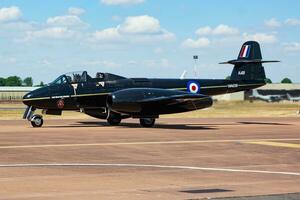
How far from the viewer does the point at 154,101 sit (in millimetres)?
28672

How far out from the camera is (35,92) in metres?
28.8

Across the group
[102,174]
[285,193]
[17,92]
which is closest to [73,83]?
[102,174]

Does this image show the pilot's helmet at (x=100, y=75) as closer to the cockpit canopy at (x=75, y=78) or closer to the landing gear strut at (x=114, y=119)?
the cockpit canopy at (x=75, y=78)

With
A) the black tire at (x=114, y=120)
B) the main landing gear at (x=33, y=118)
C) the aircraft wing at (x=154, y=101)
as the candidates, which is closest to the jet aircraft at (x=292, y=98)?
the black tire at (x=114, y=120)

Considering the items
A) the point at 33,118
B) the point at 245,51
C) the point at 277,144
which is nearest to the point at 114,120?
the point at 33,118

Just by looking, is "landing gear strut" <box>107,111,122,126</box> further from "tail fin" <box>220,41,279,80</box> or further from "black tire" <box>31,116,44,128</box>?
"tail fin" <box>220,41,279,80</box>

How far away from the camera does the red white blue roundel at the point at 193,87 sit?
32519 mm

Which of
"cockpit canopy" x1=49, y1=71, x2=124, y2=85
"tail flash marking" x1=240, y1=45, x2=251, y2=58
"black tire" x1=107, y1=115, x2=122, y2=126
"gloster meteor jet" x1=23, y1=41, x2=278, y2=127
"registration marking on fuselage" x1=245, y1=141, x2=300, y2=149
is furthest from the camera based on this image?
"tail flash marking" x1=240, y1=45, x2=251, y2=58

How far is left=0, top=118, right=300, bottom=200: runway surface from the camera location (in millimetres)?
10578

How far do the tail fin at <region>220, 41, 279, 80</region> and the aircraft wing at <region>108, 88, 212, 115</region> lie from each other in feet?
24.1

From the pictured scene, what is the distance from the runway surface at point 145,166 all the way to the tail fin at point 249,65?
12.4 meters

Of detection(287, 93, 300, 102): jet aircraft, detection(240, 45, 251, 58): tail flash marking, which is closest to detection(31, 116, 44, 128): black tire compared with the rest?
detection(240, 45, 251, 58): tail flash marking

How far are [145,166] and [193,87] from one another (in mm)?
18797

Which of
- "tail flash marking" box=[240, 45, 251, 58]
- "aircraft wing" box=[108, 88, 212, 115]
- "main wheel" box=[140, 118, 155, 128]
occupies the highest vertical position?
"tail flash marking" box=[240, 45, 251, 58]
